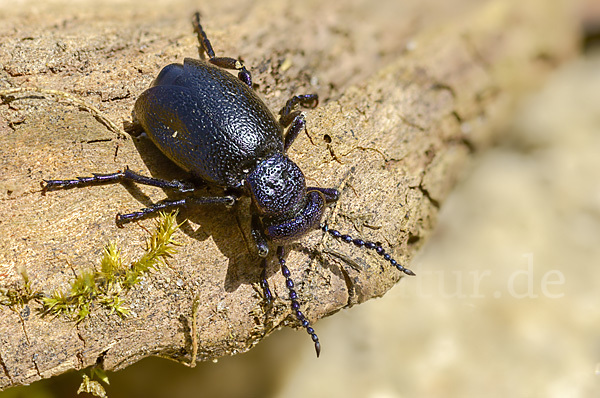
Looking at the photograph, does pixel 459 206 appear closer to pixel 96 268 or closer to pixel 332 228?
pixel 332 228

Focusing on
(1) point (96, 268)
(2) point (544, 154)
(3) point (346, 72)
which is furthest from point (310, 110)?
(2) point (544, 154)

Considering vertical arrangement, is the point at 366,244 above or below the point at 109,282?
above

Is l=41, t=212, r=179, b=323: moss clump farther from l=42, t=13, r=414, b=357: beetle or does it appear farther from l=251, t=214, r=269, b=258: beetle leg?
l=251, t=214, r=269, b=258: beetle leg

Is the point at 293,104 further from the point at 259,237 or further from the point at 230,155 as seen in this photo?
the point at 259,237

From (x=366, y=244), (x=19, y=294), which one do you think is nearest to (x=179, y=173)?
(x=19, y=294)

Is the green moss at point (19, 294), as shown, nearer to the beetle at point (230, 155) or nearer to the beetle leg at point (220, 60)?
the beetle at point (230, 155)
